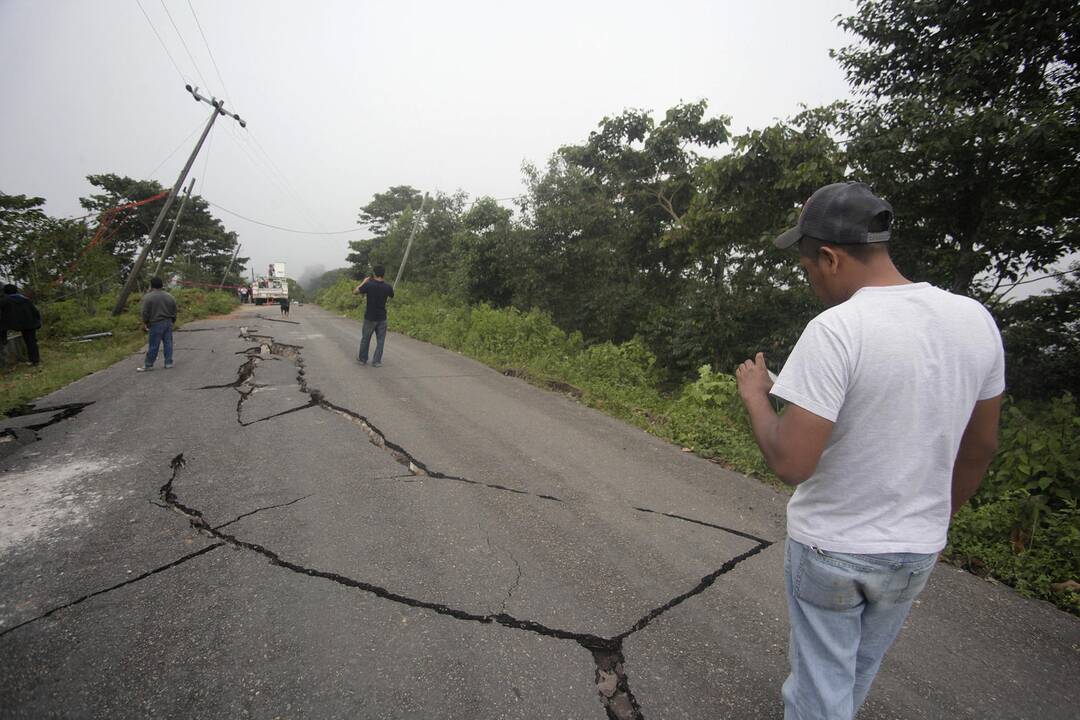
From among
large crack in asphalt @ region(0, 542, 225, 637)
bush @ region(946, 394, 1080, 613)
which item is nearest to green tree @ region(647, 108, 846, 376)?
bush @ region(946, 394, 1080, 613)

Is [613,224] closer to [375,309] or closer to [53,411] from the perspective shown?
[375,309]

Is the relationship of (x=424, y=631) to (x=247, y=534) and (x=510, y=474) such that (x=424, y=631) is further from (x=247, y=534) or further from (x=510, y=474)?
(x=510, y=474)

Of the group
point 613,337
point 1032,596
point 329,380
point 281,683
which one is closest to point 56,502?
point 281,683

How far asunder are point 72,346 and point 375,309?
25.8ft

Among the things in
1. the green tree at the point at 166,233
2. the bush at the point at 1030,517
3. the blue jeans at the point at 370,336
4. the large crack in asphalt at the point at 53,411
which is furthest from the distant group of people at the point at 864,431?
the green tree at the point at 166,233

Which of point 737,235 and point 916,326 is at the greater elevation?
point 737,235

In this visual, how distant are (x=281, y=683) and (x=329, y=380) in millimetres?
5872

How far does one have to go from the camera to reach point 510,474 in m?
4.03

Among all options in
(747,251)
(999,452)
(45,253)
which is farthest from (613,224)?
(45,253)

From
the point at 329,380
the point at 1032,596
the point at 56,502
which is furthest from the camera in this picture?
the point at 329,380

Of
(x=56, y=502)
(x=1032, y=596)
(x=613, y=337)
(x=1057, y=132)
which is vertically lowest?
(x=56, y=502)

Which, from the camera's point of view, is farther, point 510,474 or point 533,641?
point 510,474

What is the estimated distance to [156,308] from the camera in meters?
7.62

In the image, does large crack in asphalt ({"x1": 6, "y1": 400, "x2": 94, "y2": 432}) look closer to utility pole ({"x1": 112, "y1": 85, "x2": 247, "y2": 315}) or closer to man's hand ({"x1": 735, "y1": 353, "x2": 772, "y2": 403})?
man's hand ({"x1": 735, "y1": 353, "x2": 772, "y2": 403})
